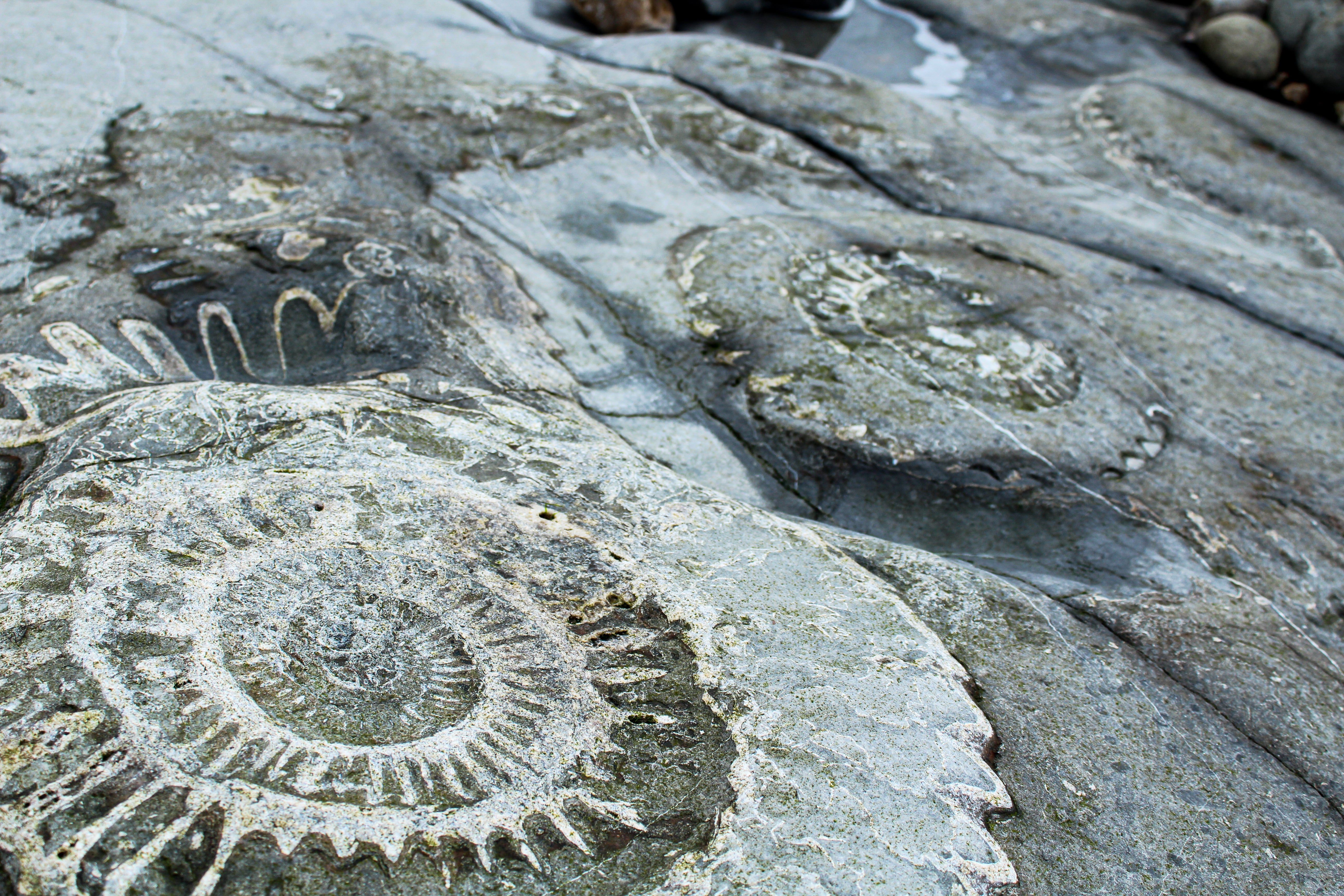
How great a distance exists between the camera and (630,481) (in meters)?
1.68

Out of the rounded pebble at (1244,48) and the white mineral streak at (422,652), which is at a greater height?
the rounded pebble at (1244,48)

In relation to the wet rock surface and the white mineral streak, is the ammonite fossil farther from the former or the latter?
the white mineral streak

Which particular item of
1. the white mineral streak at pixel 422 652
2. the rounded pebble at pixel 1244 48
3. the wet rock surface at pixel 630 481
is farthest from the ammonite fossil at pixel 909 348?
the rounded pebble at pixel 1244 48

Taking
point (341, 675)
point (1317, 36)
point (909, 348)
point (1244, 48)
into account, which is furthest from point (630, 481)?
point (1317, 36)

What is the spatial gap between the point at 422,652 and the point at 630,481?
0.50 m

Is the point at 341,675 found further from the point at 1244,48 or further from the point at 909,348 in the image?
the point at 1244,48

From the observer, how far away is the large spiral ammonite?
1.07 metres

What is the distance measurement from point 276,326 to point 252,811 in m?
1.17

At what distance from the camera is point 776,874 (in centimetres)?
111

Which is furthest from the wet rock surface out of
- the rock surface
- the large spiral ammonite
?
the rock surface

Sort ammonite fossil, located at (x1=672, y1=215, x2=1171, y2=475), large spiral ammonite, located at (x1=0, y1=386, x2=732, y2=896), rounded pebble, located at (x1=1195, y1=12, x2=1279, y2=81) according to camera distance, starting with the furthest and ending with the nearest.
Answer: rounded pebble, located at (x1=1195, y1=12, x2=1279, y2=81) → ammonite fossil, located at (x1=672, y1=215, x2=1171, y2=475) → large spiral ammonite, located at (x1=0, y1=386, x2=732, y2=896)

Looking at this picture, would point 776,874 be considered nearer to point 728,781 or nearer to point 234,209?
point 728,781

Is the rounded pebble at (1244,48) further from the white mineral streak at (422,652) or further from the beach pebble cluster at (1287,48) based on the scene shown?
the white mineral streak at (422,652)

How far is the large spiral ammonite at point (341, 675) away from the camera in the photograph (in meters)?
1.07
